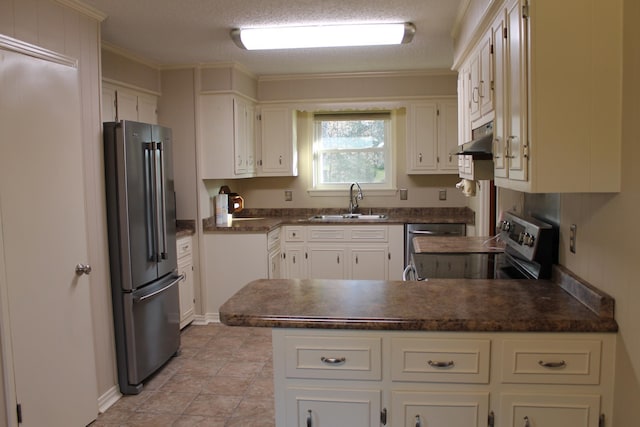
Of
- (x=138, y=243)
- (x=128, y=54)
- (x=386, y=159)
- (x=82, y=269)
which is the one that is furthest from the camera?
(x=386, y=159)

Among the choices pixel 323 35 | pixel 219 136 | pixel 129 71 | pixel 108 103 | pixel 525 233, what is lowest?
pixel 525 233

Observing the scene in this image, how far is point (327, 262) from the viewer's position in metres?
5.08

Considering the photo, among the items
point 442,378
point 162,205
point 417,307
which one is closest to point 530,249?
point 417,307

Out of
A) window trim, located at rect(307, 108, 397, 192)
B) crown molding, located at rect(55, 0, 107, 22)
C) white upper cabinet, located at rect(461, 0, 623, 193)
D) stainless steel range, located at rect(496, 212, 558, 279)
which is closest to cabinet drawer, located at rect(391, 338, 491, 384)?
white upper cabinet, located at rect(461, 0, 623, 193)

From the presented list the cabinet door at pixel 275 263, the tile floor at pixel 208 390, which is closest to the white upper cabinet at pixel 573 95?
the tile floor at pixel 208 390

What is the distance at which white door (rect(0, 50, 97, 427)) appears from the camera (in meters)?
2.23

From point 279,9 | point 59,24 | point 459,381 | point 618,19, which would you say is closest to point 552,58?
point 618,19

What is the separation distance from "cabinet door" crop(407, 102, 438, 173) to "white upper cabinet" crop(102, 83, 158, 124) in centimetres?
251

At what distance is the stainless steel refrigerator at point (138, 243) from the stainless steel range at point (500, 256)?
1.69 metres

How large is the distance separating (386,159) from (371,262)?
125 cm

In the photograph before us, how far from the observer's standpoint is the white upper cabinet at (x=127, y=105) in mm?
3721

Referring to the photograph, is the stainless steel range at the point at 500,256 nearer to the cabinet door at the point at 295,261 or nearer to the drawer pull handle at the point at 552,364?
the drawer pull handle at the point at 552,364

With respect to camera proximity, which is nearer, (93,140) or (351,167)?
(93,140)

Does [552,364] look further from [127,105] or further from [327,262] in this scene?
[127,105]
